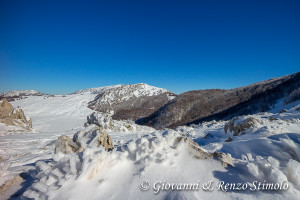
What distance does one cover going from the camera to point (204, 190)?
214cm

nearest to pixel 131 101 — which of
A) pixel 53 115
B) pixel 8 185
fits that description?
pixel 53 115

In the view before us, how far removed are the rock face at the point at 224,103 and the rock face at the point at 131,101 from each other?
14.9m

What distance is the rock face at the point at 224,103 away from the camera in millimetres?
46656

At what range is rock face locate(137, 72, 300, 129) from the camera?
46.7 m

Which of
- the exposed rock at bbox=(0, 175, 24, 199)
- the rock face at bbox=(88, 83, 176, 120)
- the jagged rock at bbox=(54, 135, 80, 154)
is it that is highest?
the rock face at bbox=(88, 83, 176, 120)

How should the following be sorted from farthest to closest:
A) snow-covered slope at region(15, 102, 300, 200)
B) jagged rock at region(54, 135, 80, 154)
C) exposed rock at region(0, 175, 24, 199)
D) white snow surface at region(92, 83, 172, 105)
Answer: white snow surface at region(92, 83, 172, 105) → jagged rock at region(54, 135, 80, 154) → exposed rock at region(0, 175, 24, 199) → snow-covered slope at region(15, 102, 300, 200)

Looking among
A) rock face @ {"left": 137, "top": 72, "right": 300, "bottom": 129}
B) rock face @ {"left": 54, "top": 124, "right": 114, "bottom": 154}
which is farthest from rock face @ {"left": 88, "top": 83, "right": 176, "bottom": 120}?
rock face @ {"left": 54, "top": 124, "right": 114, "bottom": 154}

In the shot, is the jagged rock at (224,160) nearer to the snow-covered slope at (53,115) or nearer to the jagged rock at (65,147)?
the jagged rock at (65,147)

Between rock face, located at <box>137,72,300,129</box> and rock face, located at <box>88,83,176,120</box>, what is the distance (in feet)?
48.8

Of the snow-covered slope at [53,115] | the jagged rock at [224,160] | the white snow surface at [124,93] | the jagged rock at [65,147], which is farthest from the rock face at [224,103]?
the jagged rock at [65,147]

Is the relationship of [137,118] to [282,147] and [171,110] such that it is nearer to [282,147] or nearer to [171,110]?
[171,110]

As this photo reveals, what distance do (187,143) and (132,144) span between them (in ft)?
3.62

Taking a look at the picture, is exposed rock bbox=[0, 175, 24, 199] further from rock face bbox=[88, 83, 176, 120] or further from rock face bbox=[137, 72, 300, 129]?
rock face bbox=[88, 83, 176, 120]

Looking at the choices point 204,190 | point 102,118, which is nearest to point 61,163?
point 204,190
